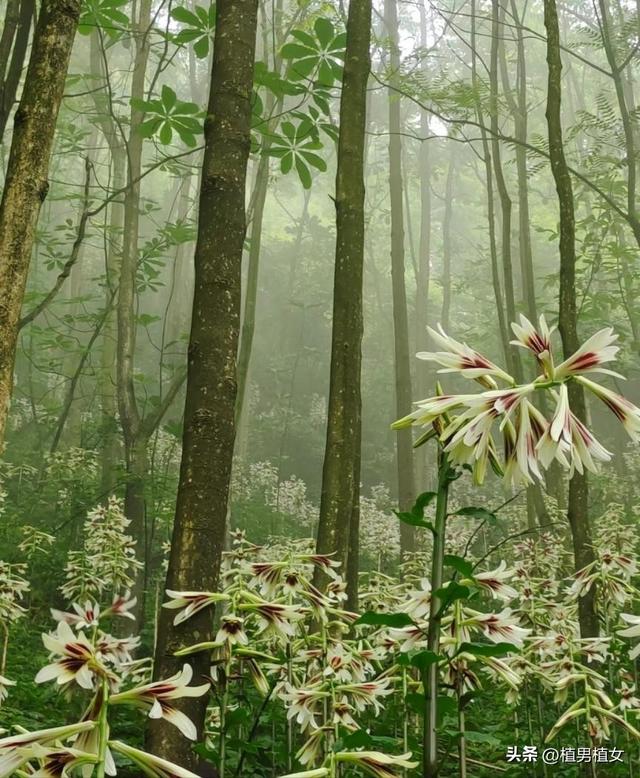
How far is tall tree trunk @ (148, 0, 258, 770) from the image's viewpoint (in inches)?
76.2

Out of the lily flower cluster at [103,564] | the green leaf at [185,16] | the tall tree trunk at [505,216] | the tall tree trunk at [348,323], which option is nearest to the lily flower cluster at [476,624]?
the tall tree trunk at [348,323]

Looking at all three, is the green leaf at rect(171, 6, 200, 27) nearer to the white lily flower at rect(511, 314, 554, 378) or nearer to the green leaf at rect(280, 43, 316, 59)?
the green leaf at rect(280, 43, 316, 59)

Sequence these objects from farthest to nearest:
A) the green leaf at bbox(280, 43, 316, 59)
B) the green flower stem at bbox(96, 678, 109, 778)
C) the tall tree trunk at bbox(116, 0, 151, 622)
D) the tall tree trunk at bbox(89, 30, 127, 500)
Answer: the tall tree trunk at bbox(89, 30, 127, 500), the tall tree trunk at bbox(116, 0, 151, 622), the green leaf at bbox(280, 43, 316, 59), the green flower stem at bbox(96, 678, 109, 778)

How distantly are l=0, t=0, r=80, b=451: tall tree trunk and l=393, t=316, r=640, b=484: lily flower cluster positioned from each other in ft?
3.69

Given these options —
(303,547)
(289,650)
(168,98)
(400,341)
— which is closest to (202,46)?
(168,98)

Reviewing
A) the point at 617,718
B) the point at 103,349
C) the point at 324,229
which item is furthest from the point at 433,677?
the point at 324,229

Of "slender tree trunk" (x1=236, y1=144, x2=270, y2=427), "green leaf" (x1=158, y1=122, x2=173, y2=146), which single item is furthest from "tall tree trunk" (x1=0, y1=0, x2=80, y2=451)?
"slender tree trunk" (x1=236, y1=144, x2=270, y2=427)

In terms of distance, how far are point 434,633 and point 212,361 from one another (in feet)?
4.06

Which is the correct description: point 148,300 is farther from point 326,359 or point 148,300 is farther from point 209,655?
point 209,655

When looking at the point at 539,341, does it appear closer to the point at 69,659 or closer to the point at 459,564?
the point at 459,564

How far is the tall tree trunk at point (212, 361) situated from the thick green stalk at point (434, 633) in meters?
0.75

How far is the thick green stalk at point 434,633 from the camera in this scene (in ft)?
4.15

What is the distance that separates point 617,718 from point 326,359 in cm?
2209

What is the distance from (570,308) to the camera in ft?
13.7
